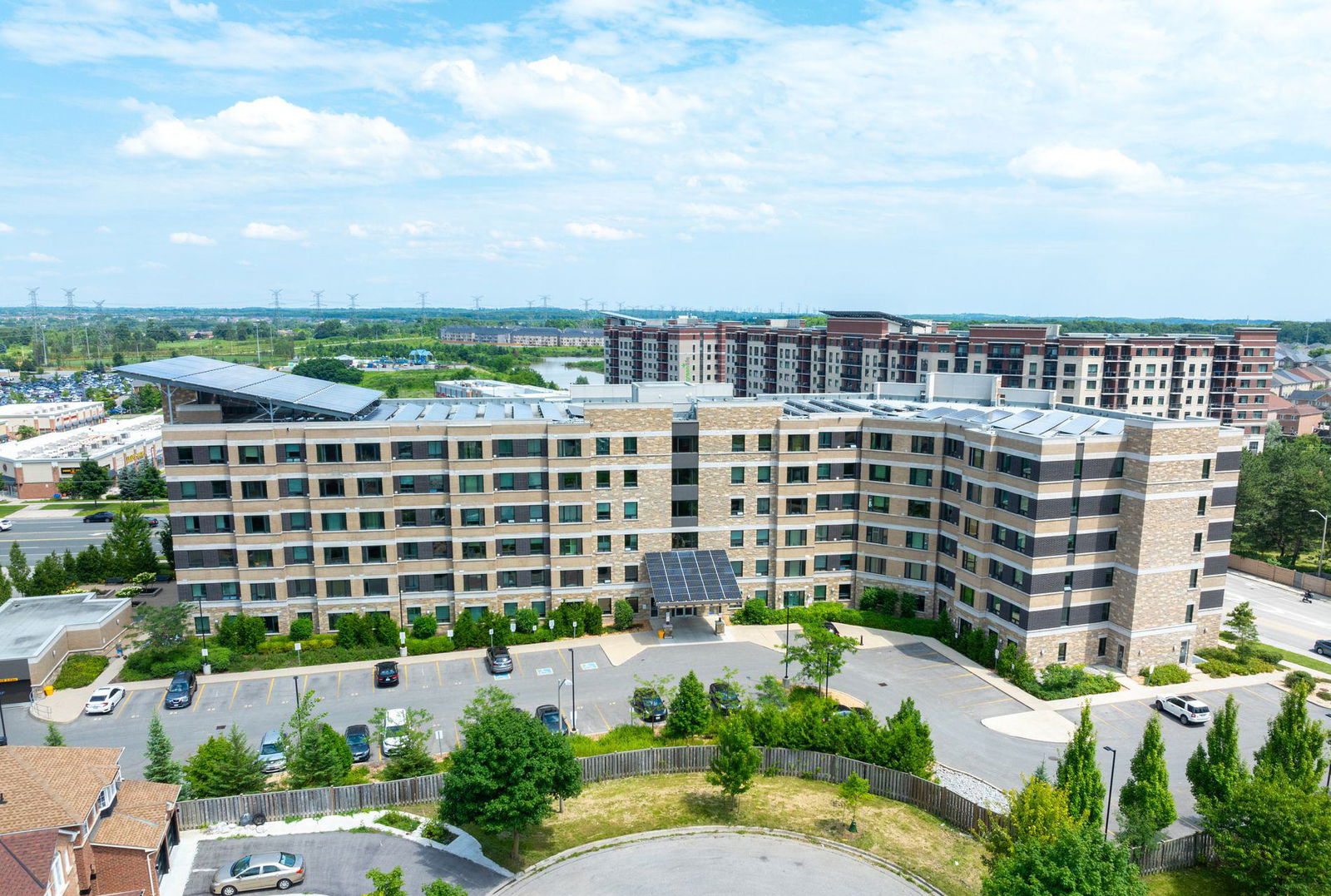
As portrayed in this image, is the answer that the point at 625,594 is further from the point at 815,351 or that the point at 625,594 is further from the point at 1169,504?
the point at 815,351

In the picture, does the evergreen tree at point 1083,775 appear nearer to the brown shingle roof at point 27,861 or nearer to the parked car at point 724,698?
the parked car at point 724,698

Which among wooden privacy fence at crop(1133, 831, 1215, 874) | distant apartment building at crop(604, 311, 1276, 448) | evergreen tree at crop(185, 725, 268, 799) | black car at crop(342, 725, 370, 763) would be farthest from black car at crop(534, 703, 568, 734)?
distant apartment building at crop(604, 311, 1276, 448)

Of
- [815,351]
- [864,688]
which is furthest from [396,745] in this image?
[815,351]

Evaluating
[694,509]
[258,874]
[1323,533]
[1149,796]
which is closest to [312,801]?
[258,874]

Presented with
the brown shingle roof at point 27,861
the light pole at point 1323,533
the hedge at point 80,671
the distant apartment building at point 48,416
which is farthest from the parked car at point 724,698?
the distant apartment building at point 48,416

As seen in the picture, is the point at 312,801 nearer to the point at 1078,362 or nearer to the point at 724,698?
the point at 724,698
